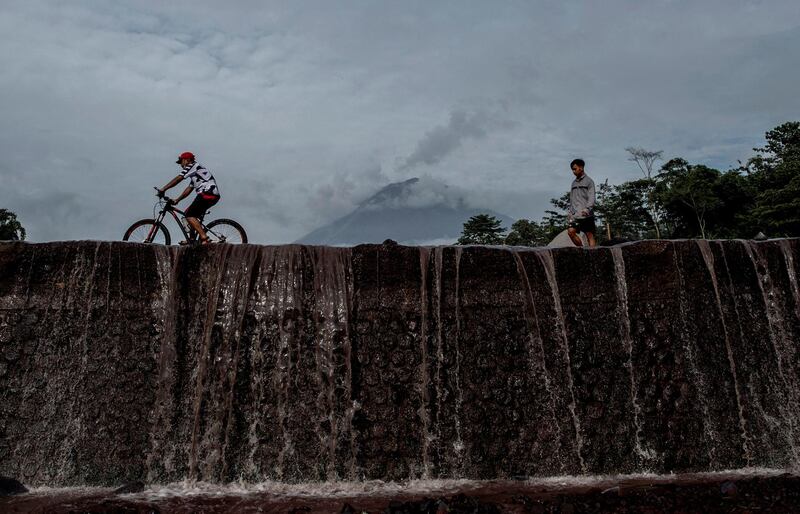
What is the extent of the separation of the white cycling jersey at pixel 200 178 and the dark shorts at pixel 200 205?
9cm

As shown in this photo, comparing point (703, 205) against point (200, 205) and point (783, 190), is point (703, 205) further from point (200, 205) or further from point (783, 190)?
point (200, 205)

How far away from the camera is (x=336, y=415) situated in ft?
25.3

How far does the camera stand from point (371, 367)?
795 centimetres

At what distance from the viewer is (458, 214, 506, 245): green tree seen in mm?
63312

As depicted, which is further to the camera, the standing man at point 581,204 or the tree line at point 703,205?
the tree line at point 703,205

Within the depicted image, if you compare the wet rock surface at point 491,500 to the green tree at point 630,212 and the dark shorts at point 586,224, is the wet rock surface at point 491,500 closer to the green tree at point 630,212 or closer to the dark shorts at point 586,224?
the dark shorts at point 586,224

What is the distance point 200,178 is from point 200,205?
A: 494mm

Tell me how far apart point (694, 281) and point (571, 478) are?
3383mm

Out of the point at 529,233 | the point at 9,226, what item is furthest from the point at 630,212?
the point at 9,226

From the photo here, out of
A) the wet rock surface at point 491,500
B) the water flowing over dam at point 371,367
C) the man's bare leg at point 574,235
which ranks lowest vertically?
the wet rock surface at point 491,500

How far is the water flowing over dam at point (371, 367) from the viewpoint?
7.55m

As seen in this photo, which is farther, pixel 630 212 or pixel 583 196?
pixel 630 212

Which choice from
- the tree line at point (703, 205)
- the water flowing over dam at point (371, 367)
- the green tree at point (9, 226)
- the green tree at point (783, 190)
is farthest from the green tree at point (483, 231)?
the water flowing over dam at point (371, 367)

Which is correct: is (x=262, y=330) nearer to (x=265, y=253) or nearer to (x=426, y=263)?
→ (x=265, y=253)
